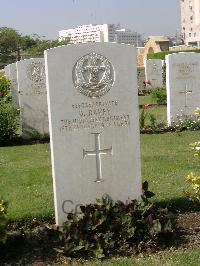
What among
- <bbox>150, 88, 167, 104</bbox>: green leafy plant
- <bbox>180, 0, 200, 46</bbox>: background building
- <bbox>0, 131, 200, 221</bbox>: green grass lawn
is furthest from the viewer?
<bbox>180, 0, 200, 46</bbox>: background building

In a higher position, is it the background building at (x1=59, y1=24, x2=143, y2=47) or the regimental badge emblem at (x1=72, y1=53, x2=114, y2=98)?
the background building at (x1=59, y1=24, x2=143, y2=47)

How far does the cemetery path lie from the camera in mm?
4441

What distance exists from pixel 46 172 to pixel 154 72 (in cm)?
1525

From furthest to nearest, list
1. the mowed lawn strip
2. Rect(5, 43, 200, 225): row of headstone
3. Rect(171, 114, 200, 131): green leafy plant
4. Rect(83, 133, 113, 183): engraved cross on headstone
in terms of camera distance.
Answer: Rect(171, 114, 200, 131): green leafy plant
the mowed lawn strip
Rect(83, 133, 113, 183): engraved cross on headstone
Rect(5, 43, 200, 225): row of headstone

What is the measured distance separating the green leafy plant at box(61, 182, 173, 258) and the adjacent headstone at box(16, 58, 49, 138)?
676cm

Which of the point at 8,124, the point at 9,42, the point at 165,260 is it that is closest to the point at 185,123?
the point at 8,124

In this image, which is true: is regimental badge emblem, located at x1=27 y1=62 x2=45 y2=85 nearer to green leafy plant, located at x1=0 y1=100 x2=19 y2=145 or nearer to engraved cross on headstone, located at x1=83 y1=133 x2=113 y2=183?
green leafy plant, located at x1=0 y1=100 x2=19 y2=145

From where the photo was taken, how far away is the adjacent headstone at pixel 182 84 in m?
11.5

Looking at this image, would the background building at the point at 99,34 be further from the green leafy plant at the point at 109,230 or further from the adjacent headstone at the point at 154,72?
the green leafy plant at the point at 109,230

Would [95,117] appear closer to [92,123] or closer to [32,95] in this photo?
[92,123]

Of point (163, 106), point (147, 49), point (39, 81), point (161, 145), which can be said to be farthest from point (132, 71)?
point (147, 49)

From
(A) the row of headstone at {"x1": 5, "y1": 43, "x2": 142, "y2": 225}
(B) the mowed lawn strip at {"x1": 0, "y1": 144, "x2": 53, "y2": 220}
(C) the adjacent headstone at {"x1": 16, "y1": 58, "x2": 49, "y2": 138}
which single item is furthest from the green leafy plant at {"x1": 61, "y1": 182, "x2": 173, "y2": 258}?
(C) the adjacent headstone at {"x1": 16, "y1": 58, "x2": 49, "y2": 138}

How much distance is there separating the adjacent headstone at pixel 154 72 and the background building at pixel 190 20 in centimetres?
7049

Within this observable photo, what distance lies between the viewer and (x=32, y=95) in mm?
11172
